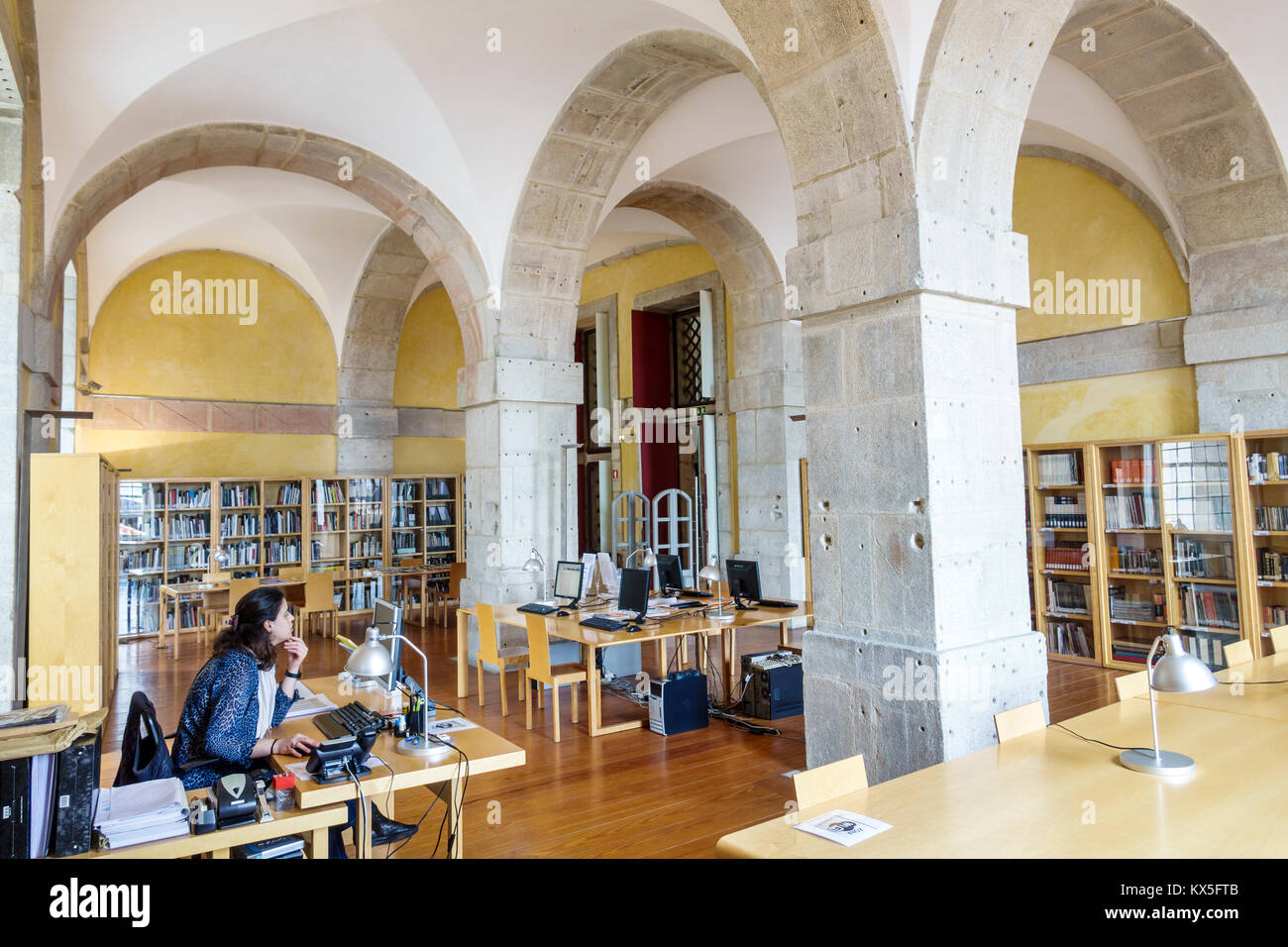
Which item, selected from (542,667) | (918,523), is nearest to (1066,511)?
(918,523)

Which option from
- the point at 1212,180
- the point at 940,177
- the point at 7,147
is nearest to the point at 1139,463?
the point at 1212,180

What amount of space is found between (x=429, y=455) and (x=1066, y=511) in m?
8.61

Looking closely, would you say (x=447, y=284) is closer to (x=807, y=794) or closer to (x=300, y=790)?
(x=300, y=790)

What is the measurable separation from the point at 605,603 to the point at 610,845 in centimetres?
319

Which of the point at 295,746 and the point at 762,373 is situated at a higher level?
the point at 762,373

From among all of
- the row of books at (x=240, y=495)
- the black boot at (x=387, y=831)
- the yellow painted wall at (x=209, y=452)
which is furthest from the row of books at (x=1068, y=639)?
the row of books at (x=240, y=495)

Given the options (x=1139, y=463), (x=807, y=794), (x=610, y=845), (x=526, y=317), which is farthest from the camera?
(x=526, y=317)

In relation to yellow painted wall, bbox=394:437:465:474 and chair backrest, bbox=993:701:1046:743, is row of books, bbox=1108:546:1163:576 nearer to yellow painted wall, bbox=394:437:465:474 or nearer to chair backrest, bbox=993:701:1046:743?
chair backrest, bbox=993:701:1046:743

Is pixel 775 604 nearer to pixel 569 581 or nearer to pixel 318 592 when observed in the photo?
pixel 569 581

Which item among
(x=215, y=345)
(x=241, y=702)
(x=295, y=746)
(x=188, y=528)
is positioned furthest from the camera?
(x=215, y=345)

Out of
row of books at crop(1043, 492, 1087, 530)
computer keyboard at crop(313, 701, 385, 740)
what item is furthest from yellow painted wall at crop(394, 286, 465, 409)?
computer keyboard at crop(313, 701, 385, 740)

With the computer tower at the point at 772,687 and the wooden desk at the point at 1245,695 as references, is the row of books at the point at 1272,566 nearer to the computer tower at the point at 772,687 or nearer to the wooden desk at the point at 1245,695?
the wooden desk at the point at 1245,695

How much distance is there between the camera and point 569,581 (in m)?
6.50

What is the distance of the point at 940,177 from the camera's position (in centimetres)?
348
